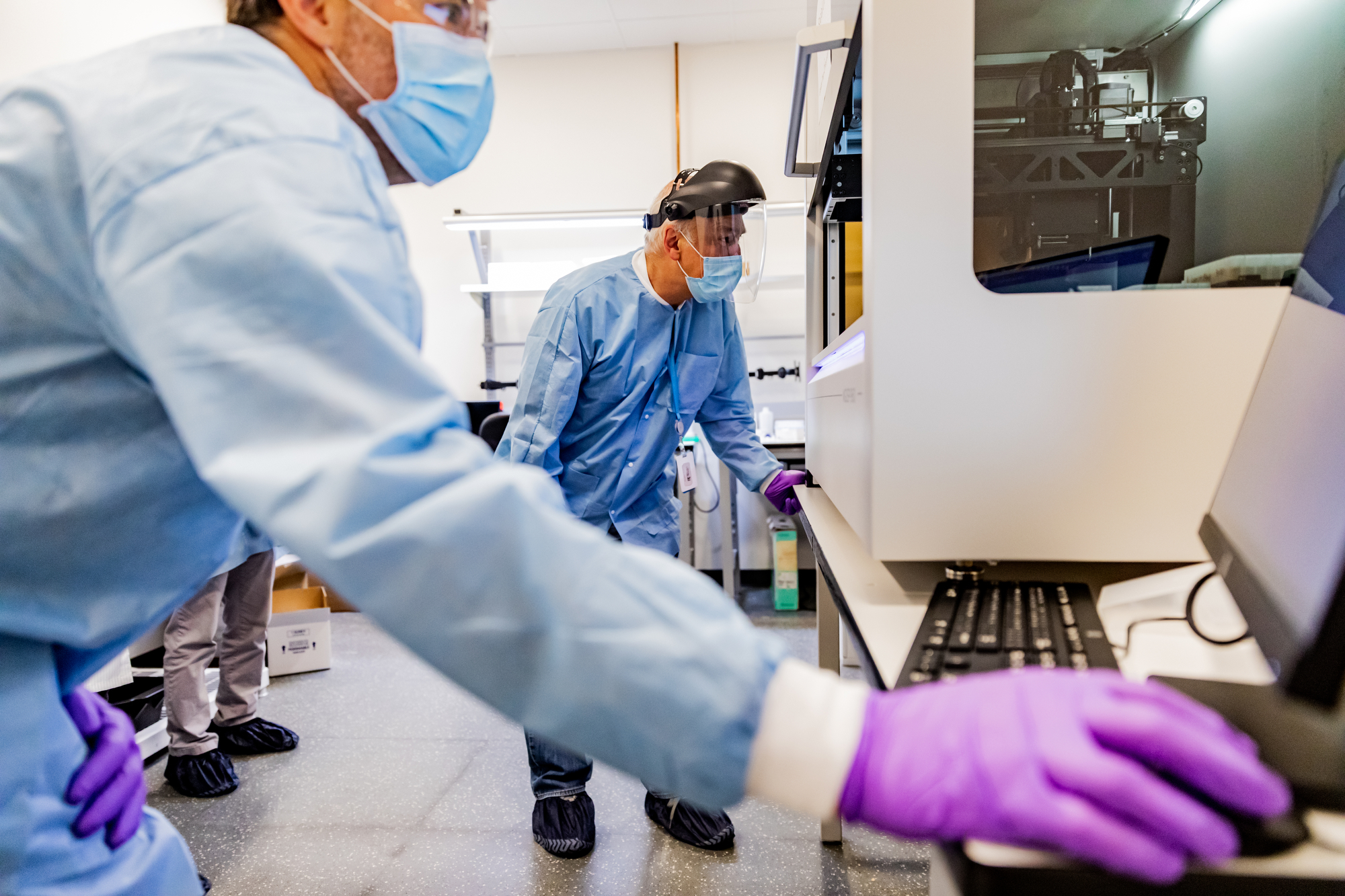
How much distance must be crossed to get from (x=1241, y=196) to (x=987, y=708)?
0.94 m

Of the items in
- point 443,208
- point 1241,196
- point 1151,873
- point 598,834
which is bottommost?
point 598,834

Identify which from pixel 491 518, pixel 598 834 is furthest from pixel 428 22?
pixel 598 834

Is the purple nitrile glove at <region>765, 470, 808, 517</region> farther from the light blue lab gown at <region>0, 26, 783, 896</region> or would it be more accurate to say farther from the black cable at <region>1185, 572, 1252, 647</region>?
the light blue lab gown at <region>0, 26, 783, 896</region>

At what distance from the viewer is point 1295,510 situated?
1.47ft

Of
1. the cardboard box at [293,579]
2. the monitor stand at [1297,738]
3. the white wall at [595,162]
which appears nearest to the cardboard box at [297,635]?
the cardboard box at [293,579]

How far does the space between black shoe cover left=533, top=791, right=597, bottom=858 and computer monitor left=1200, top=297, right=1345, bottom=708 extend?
1326 millimetres

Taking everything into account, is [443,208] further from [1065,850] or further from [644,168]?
[1065,850]

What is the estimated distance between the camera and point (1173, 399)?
2.19 feet

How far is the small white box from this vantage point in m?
2.58

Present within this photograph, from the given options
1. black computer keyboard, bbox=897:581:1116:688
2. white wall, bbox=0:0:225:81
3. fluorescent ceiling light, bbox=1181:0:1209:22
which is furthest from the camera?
white wall, bbox=0:0:225:81

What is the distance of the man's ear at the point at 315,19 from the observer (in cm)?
60

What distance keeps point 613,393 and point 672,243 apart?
369 millimetres

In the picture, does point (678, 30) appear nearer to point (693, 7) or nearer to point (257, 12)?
point (693, 7)

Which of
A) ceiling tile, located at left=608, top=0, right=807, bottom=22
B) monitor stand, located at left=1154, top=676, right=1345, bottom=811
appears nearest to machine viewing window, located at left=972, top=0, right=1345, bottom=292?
monitor stand, located at left=1154, top=676, right=1345, bottom=811
